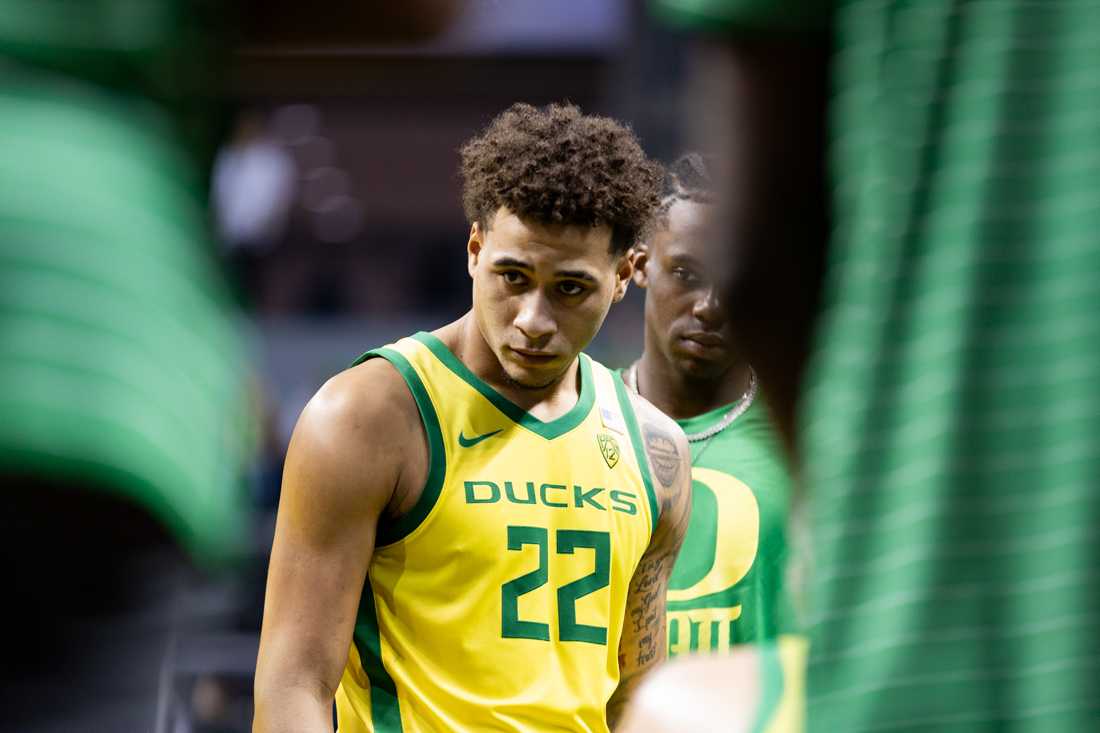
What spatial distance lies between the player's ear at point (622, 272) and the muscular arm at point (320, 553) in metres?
0.74

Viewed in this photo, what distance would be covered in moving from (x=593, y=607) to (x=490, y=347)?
64 centimetres

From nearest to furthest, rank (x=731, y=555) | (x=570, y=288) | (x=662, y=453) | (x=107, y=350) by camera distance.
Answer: (x=107, y=350)
(x=570, y=288)
(x=662, y=453)
(x=731, y=555)

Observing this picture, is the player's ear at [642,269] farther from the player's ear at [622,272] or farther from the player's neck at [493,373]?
the player's neck at [493,373]

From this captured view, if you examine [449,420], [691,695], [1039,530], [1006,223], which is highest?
[449,420]

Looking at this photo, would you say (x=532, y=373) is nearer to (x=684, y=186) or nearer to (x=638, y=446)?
(x=638, y=446)

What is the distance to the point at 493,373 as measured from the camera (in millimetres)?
3465

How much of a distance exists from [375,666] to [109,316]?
226 centimetres

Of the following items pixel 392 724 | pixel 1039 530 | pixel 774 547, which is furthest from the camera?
pixel 774 547

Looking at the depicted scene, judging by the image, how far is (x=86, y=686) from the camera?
1230 mm

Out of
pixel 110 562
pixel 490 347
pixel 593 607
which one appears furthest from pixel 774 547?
pixel 110 562

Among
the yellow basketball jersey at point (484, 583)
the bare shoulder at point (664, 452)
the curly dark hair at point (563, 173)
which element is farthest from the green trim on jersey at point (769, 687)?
the bare shoulder at point (664, 452)

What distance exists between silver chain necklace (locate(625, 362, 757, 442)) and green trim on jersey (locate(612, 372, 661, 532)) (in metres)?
0.57

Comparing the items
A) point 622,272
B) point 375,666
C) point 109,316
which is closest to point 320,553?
point 375,666

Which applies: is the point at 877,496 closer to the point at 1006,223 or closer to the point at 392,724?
the point at 1006,223
